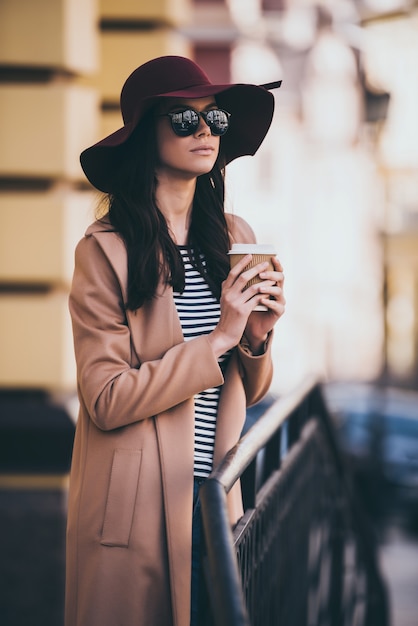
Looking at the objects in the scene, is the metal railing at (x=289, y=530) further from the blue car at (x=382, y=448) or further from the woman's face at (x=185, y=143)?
the blue car at (x=382, y=448)

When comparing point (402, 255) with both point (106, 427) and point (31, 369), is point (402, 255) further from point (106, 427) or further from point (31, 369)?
point (106, 427)

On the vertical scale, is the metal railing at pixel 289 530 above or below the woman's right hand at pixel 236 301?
below

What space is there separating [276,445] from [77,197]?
2395 millimetres

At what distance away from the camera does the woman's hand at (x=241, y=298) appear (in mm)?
2418

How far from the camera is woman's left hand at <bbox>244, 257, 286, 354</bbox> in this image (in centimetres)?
245

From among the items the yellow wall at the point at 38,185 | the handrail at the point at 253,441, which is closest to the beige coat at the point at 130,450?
the handrail at the point at 253,441

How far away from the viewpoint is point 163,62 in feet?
8.54

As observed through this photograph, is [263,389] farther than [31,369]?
No

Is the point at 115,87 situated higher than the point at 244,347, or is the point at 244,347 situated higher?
the point at 115,87

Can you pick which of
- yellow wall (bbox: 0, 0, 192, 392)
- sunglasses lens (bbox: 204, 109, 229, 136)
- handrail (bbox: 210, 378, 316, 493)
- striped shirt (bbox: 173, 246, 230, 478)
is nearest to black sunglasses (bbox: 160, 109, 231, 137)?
sunglasses lens (bbox: 204, 109, 229, 136)

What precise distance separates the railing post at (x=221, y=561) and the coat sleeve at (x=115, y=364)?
323 mm

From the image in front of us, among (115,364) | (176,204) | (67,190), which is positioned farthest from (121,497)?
(67,190)

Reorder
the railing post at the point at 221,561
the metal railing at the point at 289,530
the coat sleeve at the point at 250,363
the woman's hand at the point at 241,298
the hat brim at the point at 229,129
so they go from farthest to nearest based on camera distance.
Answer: the coat sleeve at the point at 250,363
the hat brim at the point at 229,129
the woman's hand at the point at 241,298
the metal railing at the point at 289,530
the railing post at the point at 221,561

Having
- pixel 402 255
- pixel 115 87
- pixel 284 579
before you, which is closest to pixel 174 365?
pixel 284 579
